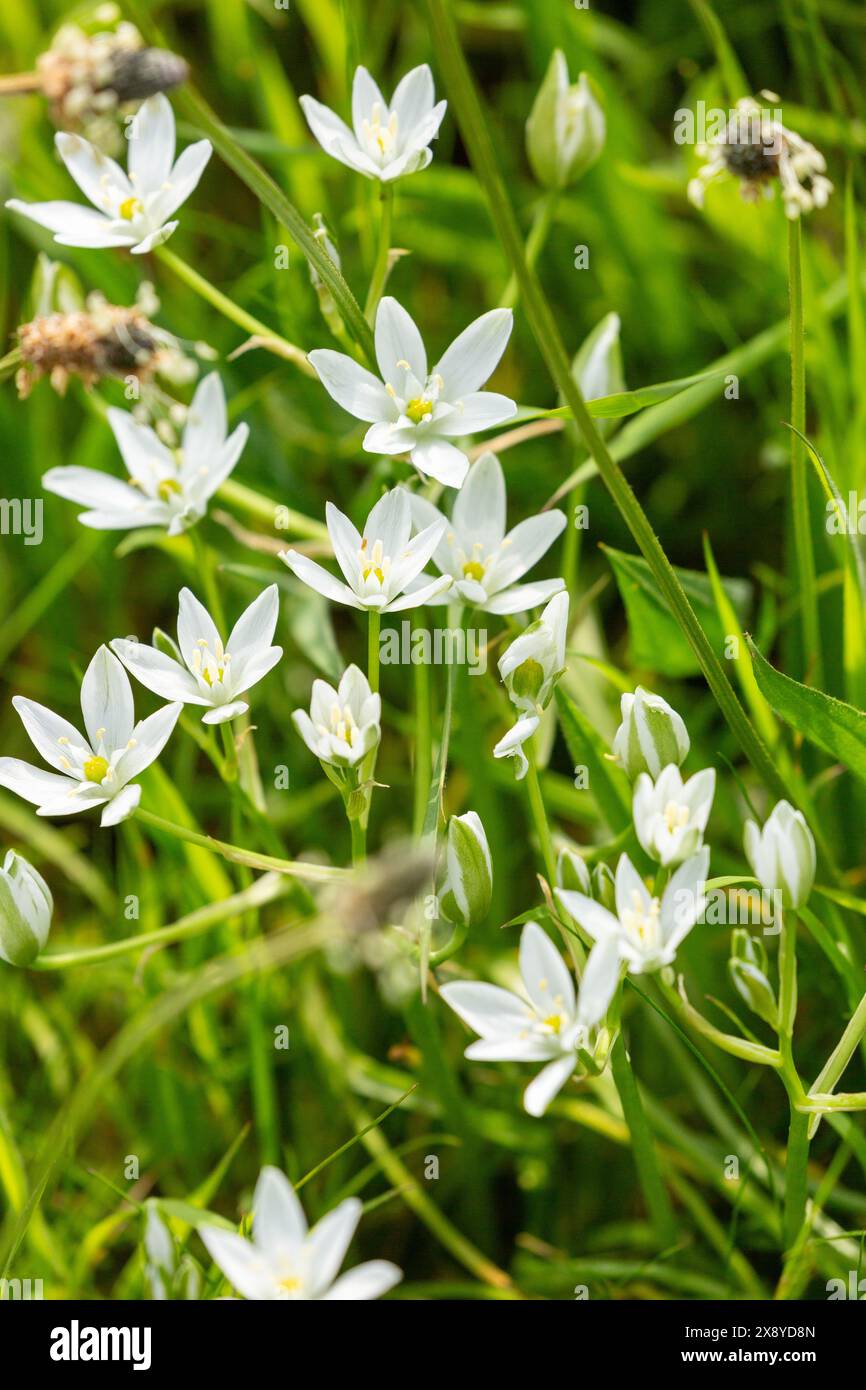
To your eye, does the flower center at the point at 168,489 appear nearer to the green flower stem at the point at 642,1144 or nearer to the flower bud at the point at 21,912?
the flower bud at the point at 21,912

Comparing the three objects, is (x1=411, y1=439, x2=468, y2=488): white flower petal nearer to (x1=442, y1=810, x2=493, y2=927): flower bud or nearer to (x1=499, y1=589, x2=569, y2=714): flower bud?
(x1=499, y1=589, x2=569, y2=714): flower bud

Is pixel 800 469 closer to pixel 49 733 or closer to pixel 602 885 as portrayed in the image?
pixel 602 885

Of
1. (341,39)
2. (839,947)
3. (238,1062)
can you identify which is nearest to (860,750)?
(839,947)

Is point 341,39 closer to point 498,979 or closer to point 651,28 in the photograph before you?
point 651,28

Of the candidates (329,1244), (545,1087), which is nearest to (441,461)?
(545,1087)

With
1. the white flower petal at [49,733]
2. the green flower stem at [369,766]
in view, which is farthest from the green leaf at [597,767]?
the white flower petal at [49,733]

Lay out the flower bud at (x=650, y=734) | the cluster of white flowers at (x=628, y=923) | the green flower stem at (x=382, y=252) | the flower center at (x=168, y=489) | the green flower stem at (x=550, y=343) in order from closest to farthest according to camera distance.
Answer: the green flower stem at (x=550, y=343)
the cluster of white flowers at (x=628, y=923)
the flower bud at (x=650, y=734)
the green flower stem at (x=382, y=252)
the flower center at (x=168, y=489)

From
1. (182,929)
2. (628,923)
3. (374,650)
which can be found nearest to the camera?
(628,923)
